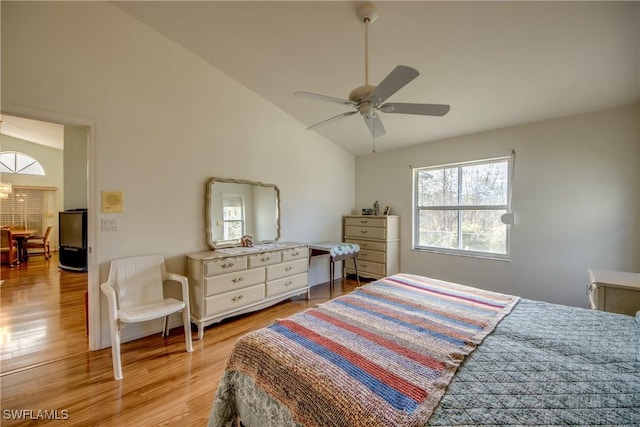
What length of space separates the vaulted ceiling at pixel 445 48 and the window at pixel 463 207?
71 cm

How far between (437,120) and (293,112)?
1938 millimetres

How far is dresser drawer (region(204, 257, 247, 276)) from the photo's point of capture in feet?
8.34

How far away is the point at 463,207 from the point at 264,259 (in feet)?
9.46

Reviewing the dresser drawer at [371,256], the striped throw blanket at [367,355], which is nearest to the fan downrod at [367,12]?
the striped throw blanket at [367,355]

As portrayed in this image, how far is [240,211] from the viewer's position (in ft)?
10.7

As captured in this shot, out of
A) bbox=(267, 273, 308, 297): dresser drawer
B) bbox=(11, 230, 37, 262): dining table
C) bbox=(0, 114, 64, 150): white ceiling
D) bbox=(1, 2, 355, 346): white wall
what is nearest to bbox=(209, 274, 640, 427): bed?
bbox=(267, 273, 308, 297): dresser drawer

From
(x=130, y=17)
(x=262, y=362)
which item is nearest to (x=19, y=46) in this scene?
(x=130, y=17)

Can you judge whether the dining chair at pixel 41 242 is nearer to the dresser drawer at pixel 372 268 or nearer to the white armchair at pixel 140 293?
the white armchair at pixel 140 293

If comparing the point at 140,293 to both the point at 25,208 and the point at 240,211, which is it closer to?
the point at 240,211

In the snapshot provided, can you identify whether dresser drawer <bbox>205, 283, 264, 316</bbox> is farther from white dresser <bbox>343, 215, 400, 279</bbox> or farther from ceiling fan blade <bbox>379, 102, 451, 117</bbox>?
ceiling fan blade <bbox>379, 102, 451, 117</bbox>

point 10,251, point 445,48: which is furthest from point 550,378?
point 10,251

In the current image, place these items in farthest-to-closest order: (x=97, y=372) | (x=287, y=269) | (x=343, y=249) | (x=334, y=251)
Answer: (x=343, y=249)
(x=334, y=251)
(x=287, y=269)
(x=97, y=372)

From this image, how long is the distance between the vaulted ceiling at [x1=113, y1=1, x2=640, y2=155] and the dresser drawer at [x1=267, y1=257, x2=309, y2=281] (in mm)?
2129

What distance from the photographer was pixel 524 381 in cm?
95
